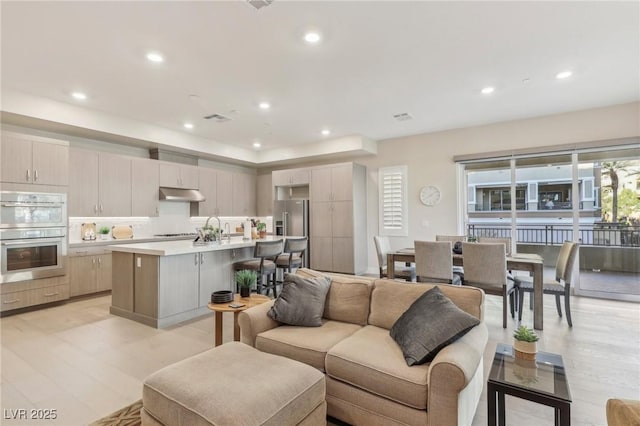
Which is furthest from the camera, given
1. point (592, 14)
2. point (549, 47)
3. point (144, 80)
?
point (144, 80)

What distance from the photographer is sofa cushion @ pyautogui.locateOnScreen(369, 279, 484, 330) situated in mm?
2139

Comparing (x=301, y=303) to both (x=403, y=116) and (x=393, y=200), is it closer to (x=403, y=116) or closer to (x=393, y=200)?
(x=403, y=116)

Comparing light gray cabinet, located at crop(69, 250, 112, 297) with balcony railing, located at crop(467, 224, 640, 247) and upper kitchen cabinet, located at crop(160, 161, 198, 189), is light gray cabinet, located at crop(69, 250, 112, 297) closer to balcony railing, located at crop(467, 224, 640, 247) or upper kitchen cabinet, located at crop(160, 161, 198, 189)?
→ upper kitchen cabinet, located at crop(160, 161, 198, 189)

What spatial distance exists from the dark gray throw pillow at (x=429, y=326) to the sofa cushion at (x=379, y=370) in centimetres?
6

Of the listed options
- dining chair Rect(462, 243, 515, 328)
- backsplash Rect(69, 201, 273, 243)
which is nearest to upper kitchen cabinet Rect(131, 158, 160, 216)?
backsplash Rect(69, 201, 273, 243)

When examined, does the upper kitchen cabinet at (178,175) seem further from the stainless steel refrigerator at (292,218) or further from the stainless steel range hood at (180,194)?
the stainless steel refrigerator at (292,218)

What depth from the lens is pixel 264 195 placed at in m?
8.47

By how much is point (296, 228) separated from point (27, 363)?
200 inches

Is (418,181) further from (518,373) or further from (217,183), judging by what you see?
(518,373)

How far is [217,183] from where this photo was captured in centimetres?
743

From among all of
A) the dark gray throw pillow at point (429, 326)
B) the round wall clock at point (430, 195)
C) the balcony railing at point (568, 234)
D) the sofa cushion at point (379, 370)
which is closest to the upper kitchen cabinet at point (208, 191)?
A: the round wall clock at point (430, 195)

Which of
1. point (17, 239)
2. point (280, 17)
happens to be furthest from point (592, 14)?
point (17, 239)

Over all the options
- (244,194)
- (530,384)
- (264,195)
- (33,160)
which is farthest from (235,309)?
(264,195)

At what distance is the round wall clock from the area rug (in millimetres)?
5589
